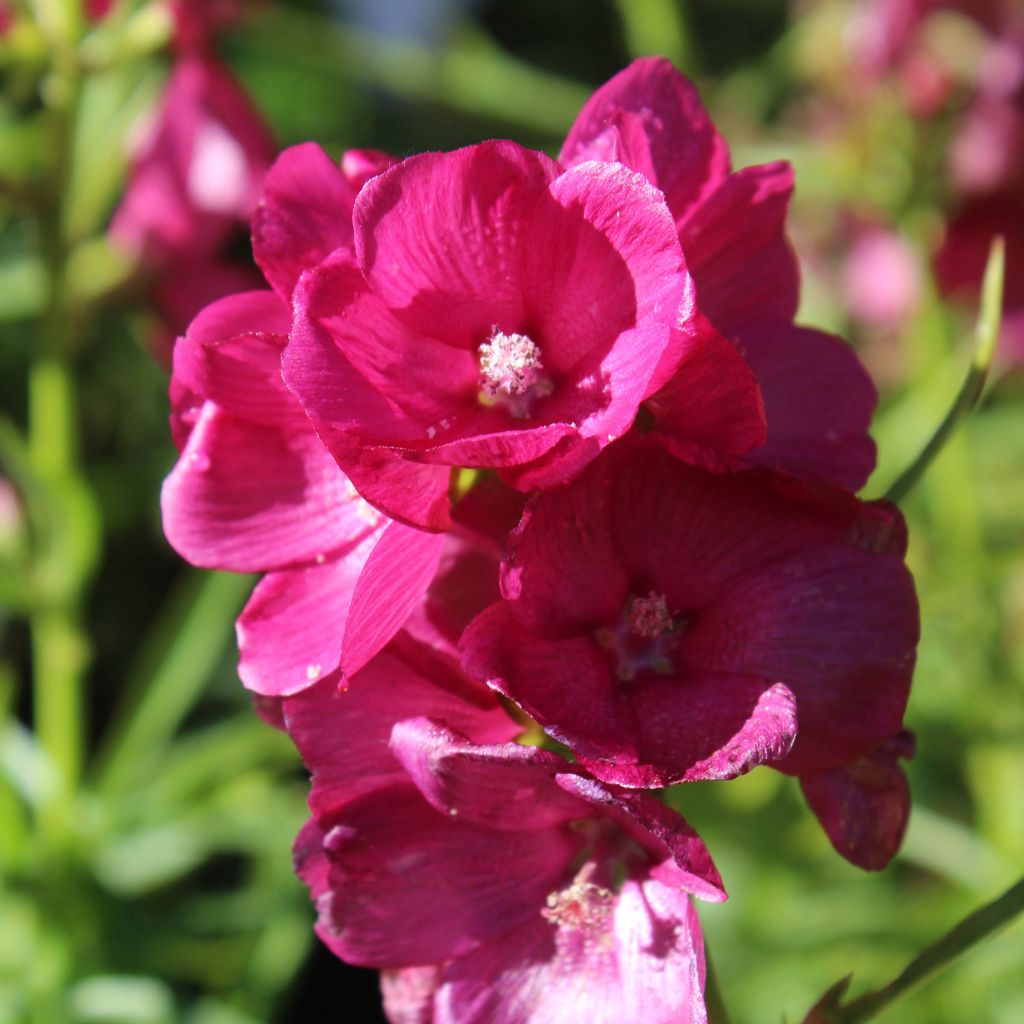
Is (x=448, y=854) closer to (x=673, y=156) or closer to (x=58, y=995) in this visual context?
(x=673, y=156)

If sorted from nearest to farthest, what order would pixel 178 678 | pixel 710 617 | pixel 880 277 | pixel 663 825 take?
1. pixel 663 825
2. pixel 710 617
3. pixel 178 678
4. pixel 880 277

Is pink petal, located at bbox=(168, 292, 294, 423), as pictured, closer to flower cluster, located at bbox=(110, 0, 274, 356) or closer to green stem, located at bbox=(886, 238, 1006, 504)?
green stem, located at bbox=(886, 238, 1006, 504)

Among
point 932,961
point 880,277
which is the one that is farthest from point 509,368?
point 880,277

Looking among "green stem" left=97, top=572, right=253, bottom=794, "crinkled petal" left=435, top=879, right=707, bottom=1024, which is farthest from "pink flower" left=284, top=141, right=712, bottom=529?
"green stem" left=97, top=572, right=253, bottom=794

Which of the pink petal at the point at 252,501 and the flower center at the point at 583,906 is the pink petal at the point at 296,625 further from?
the flower center at the point at 583,906

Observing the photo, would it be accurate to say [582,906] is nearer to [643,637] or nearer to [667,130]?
[643,637]

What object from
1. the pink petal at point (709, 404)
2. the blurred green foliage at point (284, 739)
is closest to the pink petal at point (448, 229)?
the pink petal at point (709, 404)
